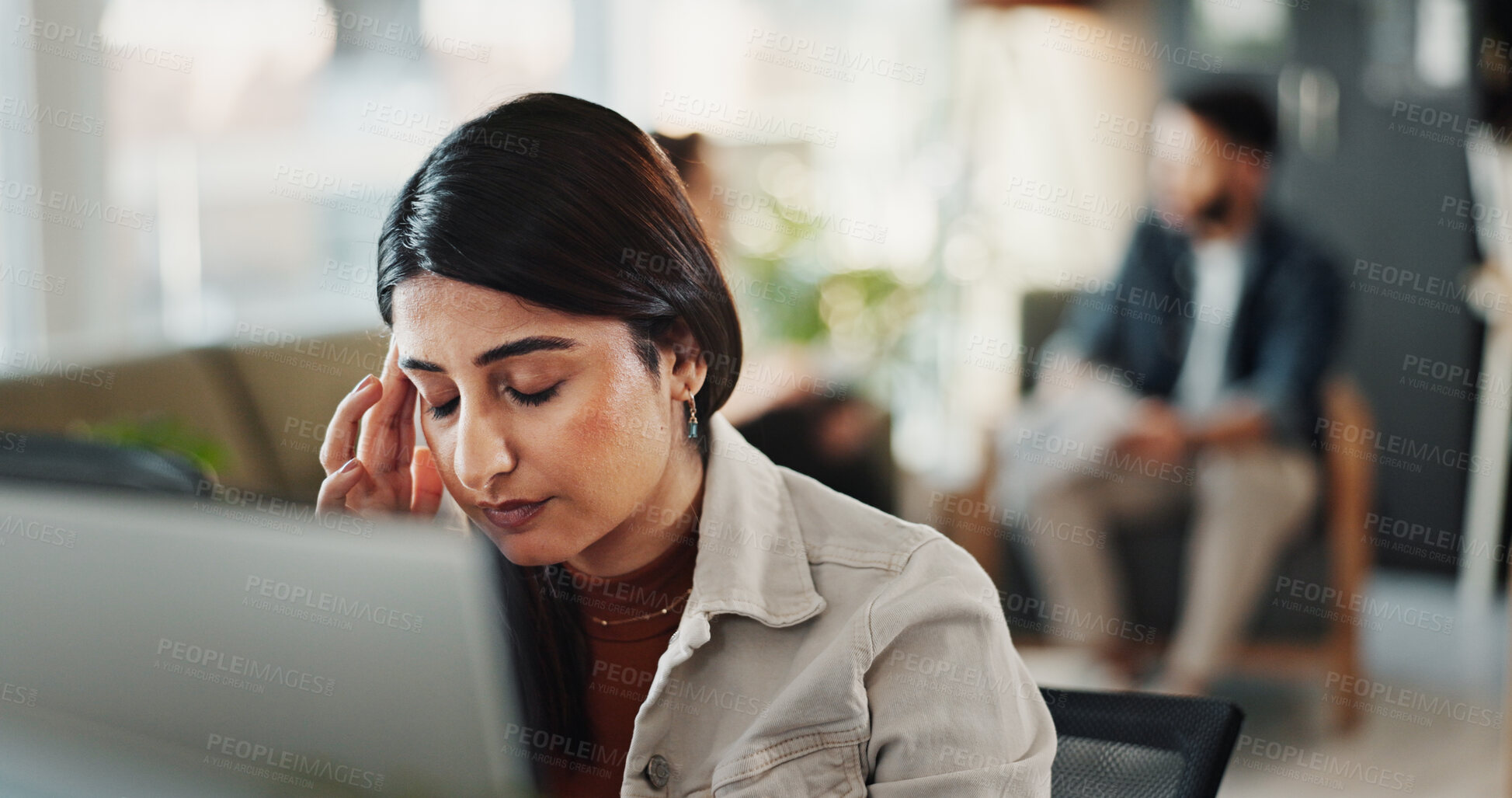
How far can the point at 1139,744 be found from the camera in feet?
2.68

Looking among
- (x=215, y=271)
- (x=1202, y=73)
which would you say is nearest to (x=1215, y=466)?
(x=1202, y=73)

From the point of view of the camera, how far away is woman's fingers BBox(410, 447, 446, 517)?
2.20ft

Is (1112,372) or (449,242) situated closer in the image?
(449,242)

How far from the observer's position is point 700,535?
0.71 m

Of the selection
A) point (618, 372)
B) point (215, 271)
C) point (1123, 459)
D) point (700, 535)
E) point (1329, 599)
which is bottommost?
point (1329, 599)

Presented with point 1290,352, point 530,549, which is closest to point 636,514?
point 530,549

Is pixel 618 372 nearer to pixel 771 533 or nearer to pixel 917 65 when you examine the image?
pixel 771 533

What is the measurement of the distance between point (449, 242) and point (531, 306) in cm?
5
